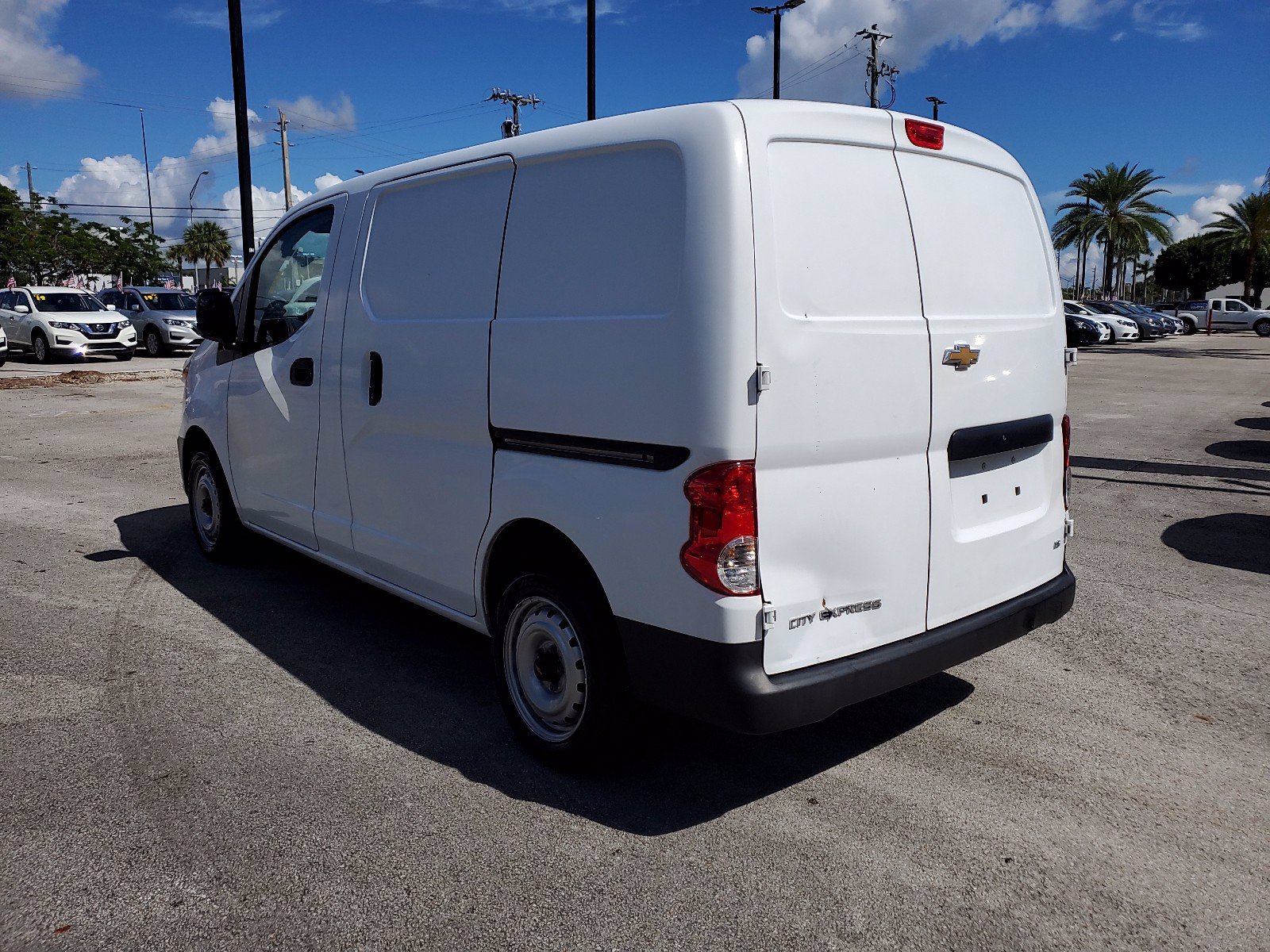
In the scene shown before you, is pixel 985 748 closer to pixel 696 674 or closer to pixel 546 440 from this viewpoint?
pixel 696 674

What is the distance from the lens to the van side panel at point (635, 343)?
2.79m

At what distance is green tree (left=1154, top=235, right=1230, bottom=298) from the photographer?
80.8 metres

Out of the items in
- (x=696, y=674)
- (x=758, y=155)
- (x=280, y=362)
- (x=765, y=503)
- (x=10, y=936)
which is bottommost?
(x=10, y=936)

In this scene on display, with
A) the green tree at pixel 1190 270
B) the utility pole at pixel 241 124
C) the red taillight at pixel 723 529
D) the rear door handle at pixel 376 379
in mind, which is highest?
the green tree at pixel 1190 270

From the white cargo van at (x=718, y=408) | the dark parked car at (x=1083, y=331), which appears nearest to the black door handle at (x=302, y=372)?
the white cargo van at (x=718, y=408)

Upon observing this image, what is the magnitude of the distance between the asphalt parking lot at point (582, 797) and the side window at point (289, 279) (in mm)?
1531

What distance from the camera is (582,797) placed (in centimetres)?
335

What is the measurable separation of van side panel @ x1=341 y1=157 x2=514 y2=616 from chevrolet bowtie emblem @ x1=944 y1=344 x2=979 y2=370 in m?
1.58

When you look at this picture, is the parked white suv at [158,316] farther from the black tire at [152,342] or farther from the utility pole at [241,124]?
the utility pole at [241,124]

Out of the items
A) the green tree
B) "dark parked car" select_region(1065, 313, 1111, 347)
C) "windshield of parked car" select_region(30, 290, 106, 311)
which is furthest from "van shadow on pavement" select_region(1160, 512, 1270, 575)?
Result: the green tree

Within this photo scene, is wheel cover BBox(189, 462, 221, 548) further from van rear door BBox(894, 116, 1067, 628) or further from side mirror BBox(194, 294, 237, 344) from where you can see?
van rear door BBox(894, 116, 1067, 628)

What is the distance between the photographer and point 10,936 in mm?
2621

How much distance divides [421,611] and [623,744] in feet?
7.84

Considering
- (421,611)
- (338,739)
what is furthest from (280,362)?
(338,739)
